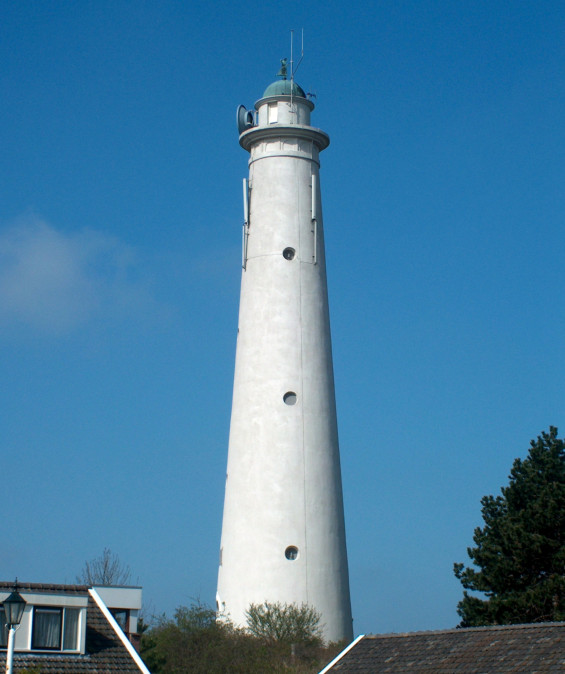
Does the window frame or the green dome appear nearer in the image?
the window frame

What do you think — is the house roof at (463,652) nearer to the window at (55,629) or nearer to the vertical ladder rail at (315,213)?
the window at (55,629)

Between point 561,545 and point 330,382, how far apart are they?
33.3ft

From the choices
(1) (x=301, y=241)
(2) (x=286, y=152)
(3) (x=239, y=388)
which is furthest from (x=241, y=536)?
(2) (x=286, y=152)

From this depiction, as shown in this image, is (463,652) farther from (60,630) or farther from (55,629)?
(55,629)

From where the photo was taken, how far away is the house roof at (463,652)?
90.3ft

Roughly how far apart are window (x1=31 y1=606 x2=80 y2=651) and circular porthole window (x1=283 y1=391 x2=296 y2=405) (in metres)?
14.1

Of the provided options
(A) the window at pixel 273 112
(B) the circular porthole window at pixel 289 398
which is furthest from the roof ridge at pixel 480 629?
(A) the window at pixel 273 112

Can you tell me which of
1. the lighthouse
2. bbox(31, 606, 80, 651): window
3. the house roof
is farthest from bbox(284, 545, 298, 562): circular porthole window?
bbox(31, 606, 80, 651): window

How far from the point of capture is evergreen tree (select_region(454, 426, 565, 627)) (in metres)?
39.9

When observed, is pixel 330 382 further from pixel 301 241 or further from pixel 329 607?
pixel 329 607

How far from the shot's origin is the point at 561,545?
40781 millimetres

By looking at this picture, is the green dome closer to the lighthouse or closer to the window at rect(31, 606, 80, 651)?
the lighthouse

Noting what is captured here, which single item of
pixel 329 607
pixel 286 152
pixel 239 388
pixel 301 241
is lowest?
pixel 329 607

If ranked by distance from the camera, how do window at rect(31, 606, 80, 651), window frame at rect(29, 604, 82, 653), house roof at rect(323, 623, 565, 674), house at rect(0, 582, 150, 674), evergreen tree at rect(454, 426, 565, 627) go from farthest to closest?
evergreen tree at rect(454, 426, 565, 627)
window at rect(31, 606, 80, 651)
window frame at rect(29, 604, 82, 653)
house at rect(0, 582, 150, 674)
house roof at rect(323, 623, 565, 674)
